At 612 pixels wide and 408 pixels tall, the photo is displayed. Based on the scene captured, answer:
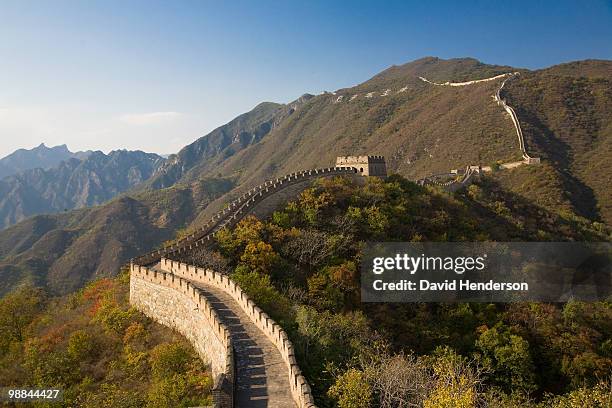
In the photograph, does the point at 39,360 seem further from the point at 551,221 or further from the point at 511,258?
the point at 551,221

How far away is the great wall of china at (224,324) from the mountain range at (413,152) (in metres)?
46.7

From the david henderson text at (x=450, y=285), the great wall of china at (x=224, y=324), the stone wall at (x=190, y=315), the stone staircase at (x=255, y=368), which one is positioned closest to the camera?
the stone staircase at (x=255, y=368)

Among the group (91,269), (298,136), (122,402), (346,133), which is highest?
(298,136)

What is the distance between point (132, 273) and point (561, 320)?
26392 mm

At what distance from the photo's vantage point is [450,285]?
3472 centimetres

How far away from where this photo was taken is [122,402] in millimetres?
14734

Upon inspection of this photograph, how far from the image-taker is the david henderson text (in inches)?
1238

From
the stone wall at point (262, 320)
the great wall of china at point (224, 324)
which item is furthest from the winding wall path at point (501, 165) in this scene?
the stone wall at point (262, 320)

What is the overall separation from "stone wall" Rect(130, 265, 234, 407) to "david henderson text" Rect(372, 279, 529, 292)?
13883mm

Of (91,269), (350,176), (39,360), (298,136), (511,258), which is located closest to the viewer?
(39,360)

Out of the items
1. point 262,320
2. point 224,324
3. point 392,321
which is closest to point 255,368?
point 224,324

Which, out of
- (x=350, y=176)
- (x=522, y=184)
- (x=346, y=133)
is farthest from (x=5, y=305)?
(x=346, y=133)

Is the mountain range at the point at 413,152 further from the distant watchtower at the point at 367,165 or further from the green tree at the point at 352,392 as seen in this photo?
the green tree at the point at 352,392

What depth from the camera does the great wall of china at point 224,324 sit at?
11907 millimetres
